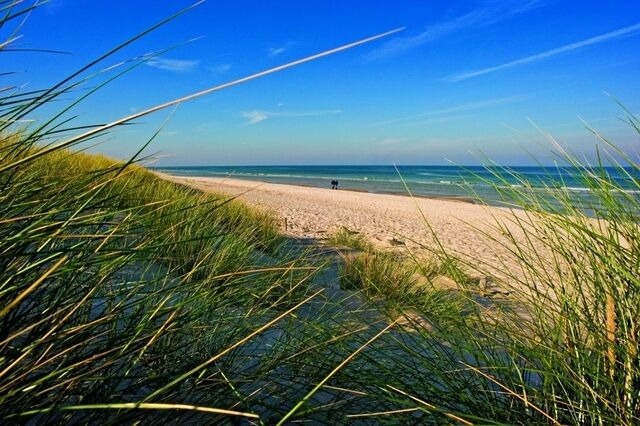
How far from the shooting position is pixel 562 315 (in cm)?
120

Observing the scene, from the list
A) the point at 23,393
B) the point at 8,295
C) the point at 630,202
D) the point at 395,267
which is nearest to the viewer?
the point at 23,393

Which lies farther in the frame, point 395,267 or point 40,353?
point 395,267

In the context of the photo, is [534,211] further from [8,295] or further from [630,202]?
[8,295]

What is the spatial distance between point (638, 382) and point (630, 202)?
0.51m

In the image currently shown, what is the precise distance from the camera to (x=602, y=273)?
47.0 inches

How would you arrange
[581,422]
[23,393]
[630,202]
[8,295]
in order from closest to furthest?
[23,393] < [8,295] < [581,422] < [630,202]

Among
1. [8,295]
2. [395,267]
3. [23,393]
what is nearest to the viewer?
[23,393]

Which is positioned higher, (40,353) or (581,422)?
(40,353)

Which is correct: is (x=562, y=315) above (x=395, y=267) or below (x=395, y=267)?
above

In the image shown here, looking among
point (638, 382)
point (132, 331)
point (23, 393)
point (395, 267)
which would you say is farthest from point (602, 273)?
point (395, 267)

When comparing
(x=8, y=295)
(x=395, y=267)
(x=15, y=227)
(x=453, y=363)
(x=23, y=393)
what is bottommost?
(x=395, y=267)

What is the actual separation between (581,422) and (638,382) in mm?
158

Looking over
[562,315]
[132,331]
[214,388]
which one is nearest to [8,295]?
[132,331]

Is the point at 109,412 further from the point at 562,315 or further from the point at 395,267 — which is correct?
the point at 395,267
